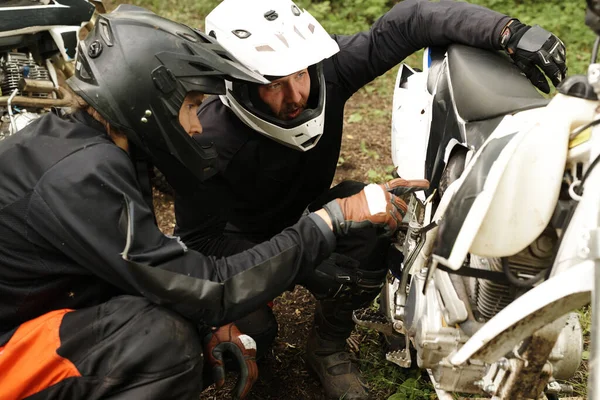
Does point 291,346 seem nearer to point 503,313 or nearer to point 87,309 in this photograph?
point 87,309

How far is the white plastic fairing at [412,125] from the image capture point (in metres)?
2.49

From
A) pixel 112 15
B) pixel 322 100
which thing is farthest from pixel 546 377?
pixel 112 15

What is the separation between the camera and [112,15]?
2.21m

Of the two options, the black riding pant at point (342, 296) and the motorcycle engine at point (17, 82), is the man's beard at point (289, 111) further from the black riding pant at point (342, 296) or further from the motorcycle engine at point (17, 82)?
the motorcycle engine at point (17, 82)

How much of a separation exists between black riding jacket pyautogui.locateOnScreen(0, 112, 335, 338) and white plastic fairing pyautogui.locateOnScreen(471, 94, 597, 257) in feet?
2.13

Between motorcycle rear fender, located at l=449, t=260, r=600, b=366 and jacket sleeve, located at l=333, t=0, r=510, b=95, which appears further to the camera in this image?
jacket sleeve, located at l=333, t=0, r=510, b=95

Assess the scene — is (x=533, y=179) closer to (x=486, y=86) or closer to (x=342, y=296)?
Answer: (x=486, y=86)

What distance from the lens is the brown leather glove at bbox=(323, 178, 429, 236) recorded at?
216 centimetres

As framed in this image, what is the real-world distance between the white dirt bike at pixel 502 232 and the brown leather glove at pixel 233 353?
1.96 ft

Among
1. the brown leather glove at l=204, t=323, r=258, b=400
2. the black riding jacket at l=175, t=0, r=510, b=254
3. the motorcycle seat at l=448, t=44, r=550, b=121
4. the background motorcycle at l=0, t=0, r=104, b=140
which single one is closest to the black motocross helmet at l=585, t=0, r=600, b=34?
the motorcycle seat at l=448, t=44, r=550, b=121

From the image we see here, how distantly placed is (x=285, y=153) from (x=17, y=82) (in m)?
1.67

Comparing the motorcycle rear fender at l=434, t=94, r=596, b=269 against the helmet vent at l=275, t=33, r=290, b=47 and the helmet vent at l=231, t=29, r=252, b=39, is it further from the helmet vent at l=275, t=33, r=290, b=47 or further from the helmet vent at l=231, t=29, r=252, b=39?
the helmet vent at l=231, t=29, r=252, b=39

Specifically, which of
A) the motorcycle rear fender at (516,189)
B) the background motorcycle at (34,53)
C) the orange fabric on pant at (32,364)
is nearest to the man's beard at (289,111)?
the motorcycle rear fender at (516,189)

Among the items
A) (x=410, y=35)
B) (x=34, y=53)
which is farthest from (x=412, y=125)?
(x=34, y=53)
